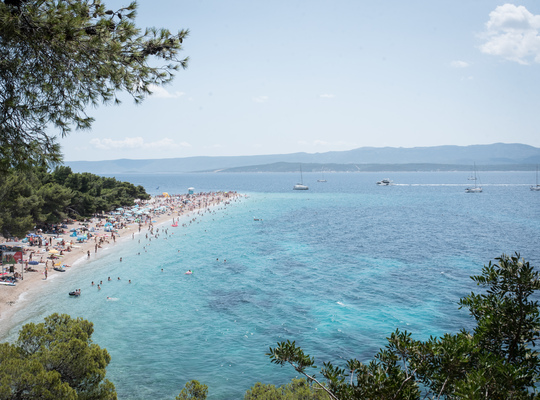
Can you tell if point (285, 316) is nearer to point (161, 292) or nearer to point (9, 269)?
point (161, 292)

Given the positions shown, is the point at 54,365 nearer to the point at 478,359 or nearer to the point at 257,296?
the point at 478,359

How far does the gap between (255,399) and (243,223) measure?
5882 centimetres

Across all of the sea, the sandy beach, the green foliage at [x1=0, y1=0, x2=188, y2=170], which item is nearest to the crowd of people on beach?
the sandy beach

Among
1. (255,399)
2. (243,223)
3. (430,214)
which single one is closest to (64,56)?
(255,399)

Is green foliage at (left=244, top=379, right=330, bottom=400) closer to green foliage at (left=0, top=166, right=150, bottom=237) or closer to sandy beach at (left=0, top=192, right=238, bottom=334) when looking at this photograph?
green foliage at (left=0, top=166, right=150, bottom=237)

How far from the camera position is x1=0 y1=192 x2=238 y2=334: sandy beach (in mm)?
29688

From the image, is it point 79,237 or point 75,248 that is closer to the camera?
point 75,248

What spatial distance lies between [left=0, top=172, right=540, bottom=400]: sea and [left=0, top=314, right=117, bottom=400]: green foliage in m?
5.30

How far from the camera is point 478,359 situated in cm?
737

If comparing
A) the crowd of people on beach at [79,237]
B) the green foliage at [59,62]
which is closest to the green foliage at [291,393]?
the green foliage at [59,62]

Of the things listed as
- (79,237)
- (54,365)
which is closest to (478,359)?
(54,365)

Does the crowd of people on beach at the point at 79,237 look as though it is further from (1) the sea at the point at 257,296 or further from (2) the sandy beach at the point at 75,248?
(1) the sea at the point at 257,296

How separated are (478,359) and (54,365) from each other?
42.5 ft

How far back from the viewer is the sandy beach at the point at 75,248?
1169 inches
